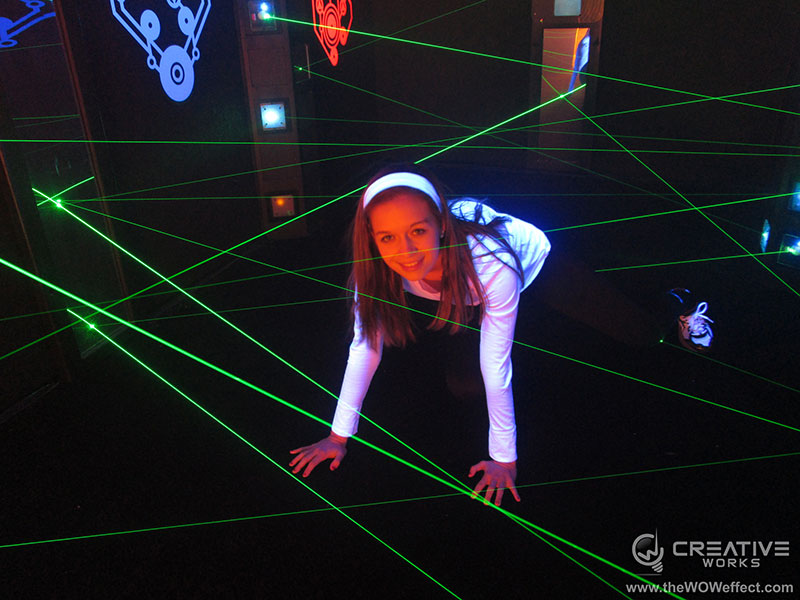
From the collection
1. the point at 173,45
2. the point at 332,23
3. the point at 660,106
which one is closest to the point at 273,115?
the point at 173,45

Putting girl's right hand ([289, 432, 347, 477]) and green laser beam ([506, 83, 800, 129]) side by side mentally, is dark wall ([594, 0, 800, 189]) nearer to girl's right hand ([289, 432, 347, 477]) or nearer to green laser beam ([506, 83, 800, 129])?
green laser beam ([506, 83, 800, 129])

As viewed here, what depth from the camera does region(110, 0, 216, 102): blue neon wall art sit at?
9.64ft

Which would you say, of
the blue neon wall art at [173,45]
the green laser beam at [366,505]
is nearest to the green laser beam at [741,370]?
the green laser beam at [366,505]

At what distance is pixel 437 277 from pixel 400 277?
0.13 meters

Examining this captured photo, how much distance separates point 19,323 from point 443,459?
1.92 m

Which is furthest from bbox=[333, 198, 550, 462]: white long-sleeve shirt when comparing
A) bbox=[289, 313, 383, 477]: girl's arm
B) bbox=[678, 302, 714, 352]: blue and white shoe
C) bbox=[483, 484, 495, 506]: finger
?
bbox=[678, 302, 714, 352]: blue and white shoe

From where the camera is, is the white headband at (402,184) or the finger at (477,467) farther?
the finger at (477,467)

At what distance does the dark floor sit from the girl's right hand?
7cm

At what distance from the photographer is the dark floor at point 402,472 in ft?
5.68

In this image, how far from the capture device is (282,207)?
4.43 m

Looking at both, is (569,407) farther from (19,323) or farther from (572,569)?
(19,323)

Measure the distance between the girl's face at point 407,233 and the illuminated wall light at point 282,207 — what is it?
9.58 ft

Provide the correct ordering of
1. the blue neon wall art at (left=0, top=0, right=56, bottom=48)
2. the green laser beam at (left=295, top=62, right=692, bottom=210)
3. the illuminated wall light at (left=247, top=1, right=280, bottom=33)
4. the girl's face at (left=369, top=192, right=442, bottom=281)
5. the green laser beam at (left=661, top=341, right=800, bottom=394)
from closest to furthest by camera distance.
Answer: the girl's face at (left=369, top=192, right=442, bottom=281)
the blue neon wall art at (left=0, top=0, right=56, bottom=48)
the green laser beam at (left=661, top=341, right=800, bottom=394)
the illuminated wall light at (left=247, top=1, right=280, bottom=33)
the green laser beam at (left=295, top=62, right=692, bottom=210)

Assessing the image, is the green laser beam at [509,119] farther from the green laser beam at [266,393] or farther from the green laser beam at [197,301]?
the green laser beam at [266,393]
